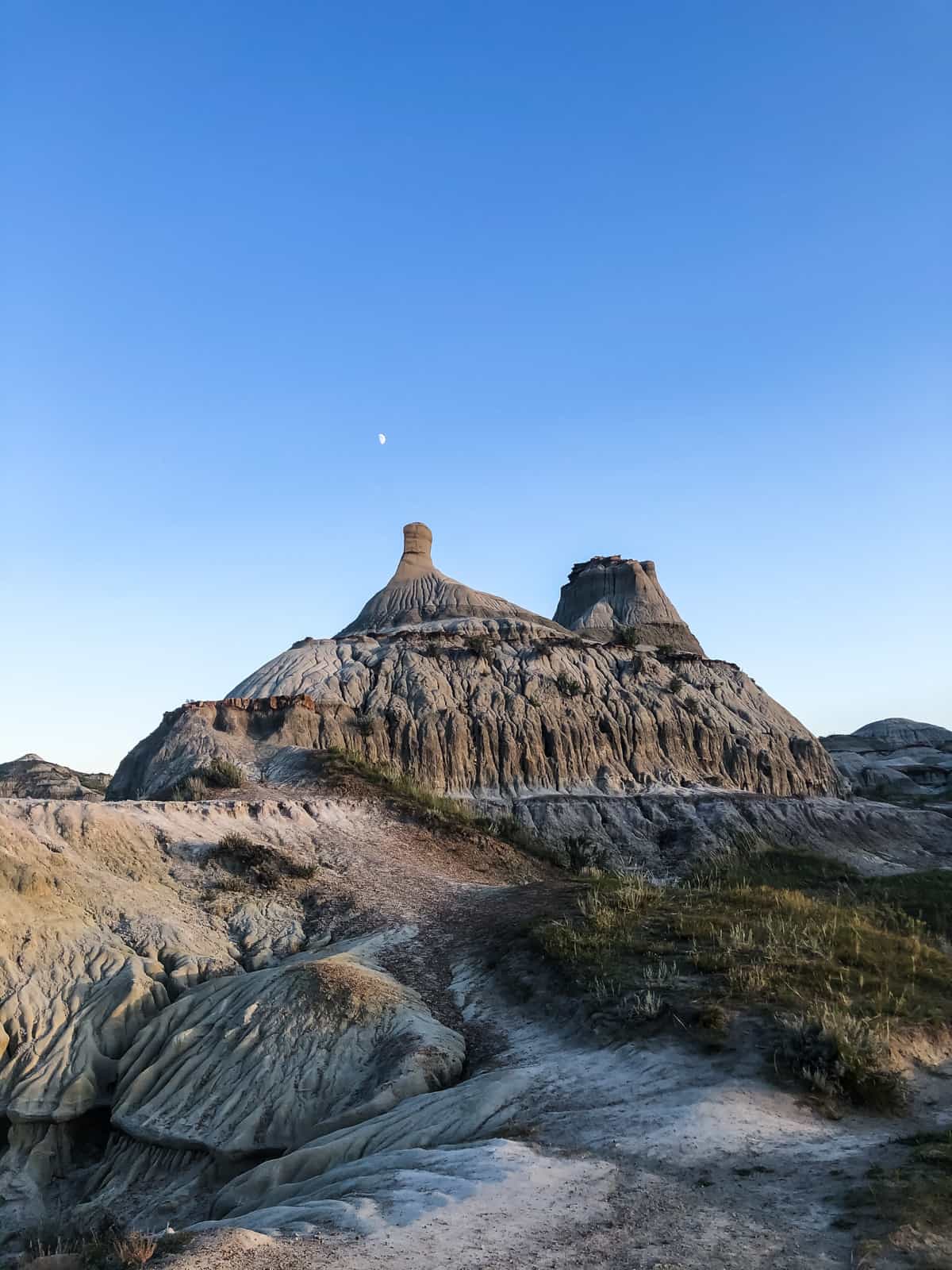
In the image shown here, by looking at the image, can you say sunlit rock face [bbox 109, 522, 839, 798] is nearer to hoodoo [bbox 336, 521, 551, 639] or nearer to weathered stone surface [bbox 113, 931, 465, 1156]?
hoodoo [bbox 336, 521, 551, 639]

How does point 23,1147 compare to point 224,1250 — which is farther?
point 23,1147

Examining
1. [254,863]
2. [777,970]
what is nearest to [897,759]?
[254,863]

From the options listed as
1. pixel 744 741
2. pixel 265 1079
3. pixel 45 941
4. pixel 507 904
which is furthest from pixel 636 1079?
pixel 744 741

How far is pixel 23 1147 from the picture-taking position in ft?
44.2

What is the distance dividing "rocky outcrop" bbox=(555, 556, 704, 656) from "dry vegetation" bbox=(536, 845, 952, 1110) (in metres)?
47.1

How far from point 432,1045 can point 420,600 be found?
45.3m

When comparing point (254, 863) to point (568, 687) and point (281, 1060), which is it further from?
point (568, 687)

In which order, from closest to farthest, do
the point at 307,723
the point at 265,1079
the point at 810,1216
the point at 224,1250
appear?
the point at 224,1250
the point at 810,1216
the point at 265,1079
the point at 307,723

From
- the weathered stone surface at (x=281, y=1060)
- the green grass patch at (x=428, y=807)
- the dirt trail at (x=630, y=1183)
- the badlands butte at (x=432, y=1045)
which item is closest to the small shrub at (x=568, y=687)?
the badlands butte at (x=432, y=1045)

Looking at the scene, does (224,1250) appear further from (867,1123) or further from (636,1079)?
(867,1123)

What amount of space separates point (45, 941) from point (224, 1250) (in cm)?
1160

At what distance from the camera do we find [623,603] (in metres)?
72.6

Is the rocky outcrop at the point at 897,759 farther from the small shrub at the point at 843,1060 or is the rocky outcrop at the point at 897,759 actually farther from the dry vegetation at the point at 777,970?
the small shrub at the point at 843,1060

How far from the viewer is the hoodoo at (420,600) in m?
54.7
